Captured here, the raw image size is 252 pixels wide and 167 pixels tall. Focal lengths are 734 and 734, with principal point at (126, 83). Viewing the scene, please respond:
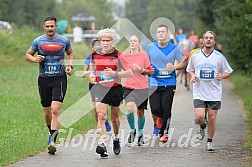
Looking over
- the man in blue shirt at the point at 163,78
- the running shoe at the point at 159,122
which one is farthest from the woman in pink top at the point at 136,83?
the running shoe at the point at 159,122

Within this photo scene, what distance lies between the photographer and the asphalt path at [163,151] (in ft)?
36.3

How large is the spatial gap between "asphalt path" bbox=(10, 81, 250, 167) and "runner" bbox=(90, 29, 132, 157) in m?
0.59

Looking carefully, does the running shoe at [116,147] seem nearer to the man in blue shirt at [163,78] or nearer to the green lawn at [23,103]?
the green lawn at [23,103]

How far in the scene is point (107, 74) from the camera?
11641 mm

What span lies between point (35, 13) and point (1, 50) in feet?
72.1

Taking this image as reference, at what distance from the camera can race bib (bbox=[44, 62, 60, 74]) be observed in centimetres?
1225

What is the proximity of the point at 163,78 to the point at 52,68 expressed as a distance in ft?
8.03

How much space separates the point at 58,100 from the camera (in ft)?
40.3

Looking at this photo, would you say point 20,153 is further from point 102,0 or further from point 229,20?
point 102,0

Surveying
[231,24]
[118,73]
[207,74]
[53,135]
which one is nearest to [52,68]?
[53,135]

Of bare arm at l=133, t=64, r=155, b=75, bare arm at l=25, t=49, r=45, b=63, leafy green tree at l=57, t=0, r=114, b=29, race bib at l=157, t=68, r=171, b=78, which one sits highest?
leafy green tree at l=57, t=0, r=114, b=29

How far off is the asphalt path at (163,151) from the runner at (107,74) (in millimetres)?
592

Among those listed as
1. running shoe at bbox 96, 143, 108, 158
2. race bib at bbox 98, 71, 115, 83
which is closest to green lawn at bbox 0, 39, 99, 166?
running shoe at bbox 96, 143, 108, 158

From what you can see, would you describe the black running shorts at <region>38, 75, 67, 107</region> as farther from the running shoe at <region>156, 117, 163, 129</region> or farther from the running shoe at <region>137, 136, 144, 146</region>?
the running shoe at <region>156, 117, 163, 129</region>
